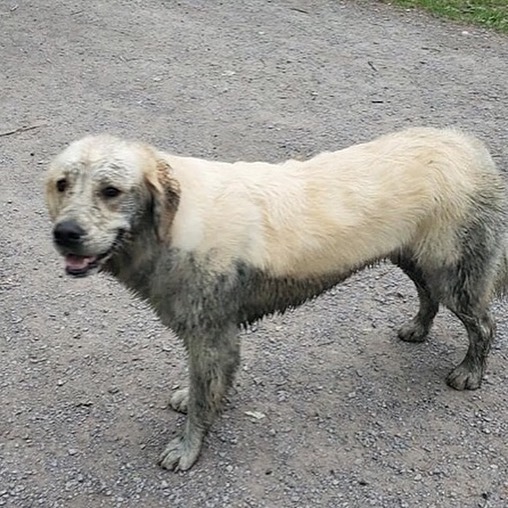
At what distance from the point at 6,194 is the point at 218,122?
1.86 metres

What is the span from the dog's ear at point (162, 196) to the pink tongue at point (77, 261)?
0.94 ft

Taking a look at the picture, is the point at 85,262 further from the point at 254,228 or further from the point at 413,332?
the point at 413,332

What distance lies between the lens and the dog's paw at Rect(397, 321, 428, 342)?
461 cm

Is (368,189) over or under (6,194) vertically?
over

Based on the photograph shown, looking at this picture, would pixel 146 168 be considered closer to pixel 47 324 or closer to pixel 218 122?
pixel 47 324

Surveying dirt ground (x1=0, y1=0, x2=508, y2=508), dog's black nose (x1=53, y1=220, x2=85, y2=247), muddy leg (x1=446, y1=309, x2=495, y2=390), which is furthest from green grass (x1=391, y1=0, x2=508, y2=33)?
dog's black nose (x1=53, y1=220, x2=85, y2=247)

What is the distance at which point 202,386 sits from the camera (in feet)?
12.5

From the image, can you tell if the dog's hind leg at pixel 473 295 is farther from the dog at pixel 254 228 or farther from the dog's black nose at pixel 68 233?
the dog's black nose at pixel 68 233

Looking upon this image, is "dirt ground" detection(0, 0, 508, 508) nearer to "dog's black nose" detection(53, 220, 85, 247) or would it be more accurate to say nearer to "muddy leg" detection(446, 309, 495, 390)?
"muddy leg" detection(446, 309, 495, 390)

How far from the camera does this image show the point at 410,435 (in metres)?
4.07

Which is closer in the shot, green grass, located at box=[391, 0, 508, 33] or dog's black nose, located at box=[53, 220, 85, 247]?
dog's black nose, located at box=[53, 220, 85, 247]

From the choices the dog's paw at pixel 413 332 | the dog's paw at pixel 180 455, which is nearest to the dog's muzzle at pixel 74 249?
the dog's paw at pixel 180 455

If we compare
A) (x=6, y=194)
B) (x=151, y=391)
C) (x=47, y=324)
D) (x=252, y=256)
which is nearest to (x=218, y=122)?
(x=6, y=194)

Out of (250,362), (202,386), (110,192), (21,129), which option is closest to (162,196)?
(110,192)
